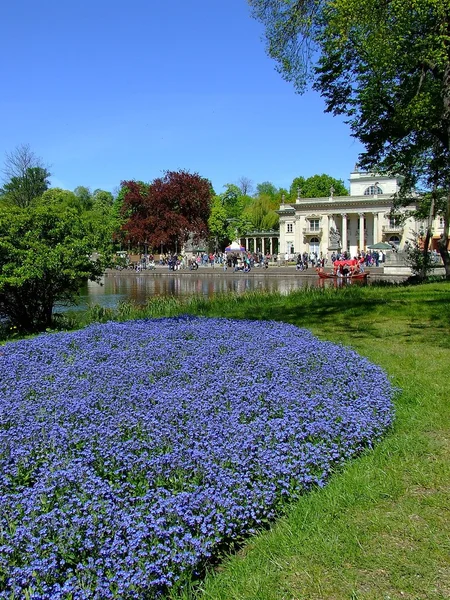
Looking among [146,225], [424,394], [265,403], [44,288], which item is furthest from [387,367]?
[146,225]

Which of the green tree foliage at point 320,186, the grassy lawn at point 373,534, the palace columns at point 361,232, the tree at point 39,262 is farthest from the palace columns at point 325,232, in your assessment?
the grassy lawn at point 373,534

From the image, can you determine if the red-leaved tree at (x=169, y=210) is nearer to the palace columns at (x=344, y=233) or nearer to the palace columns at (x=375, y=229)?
the palace columns at (x=344, y=233)

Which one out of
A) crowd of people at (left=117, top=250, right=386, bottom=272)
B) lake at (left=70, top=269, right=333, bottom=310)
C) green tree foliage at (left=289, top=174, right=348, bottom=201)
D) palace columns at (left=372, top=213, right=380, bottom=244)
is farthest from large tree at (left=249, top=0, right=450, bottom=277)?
green tree foliage at (left=289, top=174, right=348, bottom=201)

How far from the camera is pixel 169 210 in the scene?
61.0 meters

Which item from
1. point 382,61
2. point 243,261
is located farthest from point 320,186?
point 382,61

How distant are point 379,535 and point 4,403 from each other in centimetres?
310

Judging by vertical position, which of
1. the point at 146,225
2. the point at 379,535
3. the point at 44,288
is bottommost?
the point at 379,535

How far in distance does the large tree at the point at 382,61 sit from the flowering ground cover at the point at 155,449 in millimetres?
7838

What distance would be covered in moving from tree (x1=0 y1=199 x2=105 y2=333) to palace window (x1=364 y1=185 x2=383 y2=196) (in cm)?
6837

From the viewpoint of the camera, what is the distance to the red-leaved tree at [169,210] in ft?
198

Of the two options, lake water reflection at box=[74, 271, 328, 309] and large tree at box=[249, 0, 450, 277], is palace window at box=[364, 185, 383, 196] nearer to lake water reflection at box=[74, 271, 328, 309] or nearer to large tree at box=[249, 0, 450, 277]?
lake water reflection at box=[74, 271, 328, 309]

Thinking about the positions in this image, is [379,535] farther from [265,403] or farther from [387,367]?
[387,367]

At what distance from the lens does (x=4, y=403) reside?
14.9 ft

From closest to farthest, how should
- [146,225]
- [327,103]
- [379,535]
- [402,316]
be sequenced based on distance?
1. [379,535]
2. [402,316]
3. [327,103]
4. [146,225]
